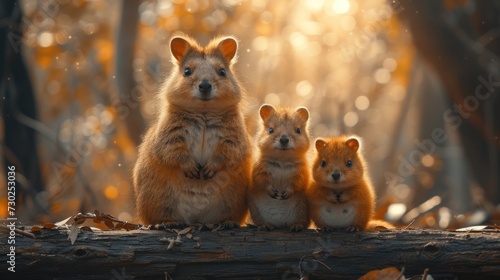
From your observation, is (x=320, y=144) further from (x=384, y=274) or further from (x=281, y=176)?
(x=384, y=274)

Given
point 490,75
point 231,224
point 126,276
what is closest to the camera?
point 126,276

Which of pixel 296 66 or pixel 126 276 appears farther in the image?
pixel 296 66

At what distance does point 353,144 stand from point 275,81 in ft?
61.7

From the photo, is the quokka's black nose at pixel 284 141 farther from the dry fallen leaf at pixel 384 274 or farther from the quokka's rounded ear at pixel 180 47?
the dry fallen leaf at pixel 384 274

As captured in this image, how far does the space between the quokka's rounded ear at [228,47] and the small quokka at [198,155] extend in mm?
313

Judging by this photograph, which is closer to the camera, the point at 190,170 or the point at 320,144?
the point at 190,170

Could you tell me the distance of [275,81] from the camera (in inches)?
1035

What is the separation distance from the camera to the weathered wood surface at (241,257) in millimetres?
6566

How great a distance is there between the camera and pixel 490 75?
497 inches

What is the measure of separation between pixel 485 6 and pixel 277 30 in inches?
388

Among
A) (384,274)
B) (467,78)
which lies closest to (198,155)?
(384,274)

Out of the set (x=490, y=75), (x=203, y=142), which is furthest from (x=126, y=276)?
(x=490, y=75)

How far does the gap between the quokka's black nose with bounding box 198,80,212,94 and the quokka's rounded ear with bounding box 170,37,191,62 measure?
0.78 meters

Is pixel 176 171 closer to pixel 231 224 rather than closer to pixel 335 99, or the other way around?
pixel 231 224
